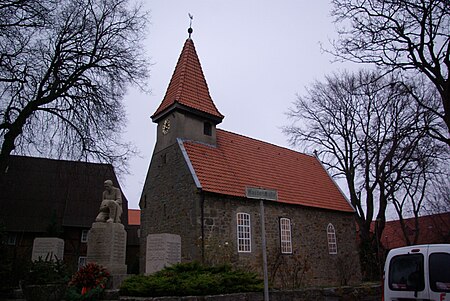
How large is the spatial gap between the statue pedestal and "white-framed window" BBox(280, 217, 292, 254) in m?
8.99

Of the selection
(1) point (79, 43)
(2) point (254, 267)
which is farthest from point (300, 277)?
(1) point (79, 43)

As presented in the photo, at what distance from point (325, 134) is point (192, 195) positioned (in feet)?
46.1

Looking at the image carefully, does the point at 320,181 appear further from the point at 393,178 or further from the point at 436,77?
the point at 436,77

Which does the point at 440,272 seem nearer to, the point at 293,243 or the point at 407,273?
the point at 407,273

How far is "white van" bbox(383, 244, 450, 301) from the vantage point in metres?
7.07

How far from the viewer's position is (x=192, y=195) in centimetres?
1683

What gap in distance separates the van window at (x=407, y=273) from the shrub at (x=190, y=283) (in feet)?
11.8

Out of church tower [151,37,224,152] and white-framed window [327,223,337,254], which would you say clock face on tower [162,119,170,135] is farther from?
white-framed window [327,223,337,254]

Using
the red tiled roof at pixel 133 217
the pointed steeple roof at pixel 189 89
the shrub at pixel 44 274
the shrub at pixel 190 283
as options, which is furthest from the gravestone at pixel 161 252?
the red tiled roof at pixel 133 217

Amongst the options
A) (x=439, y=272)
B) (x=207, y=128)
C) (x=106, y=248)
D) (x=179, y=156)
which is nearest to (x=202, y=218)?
(x=179, y=156)

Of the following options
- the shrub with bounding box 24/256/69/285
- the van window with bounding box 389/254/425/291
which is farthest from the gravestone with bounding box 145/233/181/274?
the van window with bounding box 389/254/425/291

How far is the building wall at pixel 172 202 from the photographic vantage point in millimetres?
16375

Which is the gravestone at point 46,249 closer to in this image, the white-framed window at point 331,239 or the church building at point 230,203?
the church building at point 230,203

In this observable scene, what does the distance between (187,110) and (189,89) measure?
1693 mm
